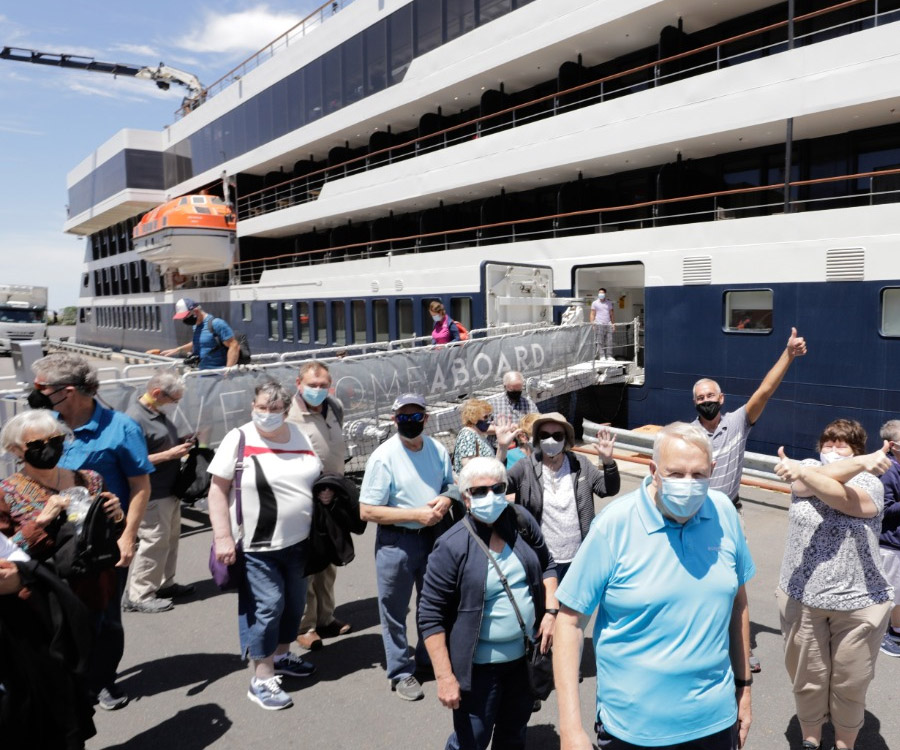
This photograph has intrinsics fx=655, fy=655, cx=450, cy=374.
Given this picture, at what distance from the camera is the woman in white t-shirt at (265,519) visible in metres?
3.81

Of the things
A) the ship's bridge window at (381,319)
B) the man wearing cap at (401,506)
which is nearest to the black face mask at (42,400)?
the man wearing cap at (401,506)

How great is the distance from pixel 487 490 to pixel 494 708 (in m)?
0.94

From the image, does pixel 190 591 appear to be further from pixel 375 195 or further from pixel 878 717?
pixel 375 195

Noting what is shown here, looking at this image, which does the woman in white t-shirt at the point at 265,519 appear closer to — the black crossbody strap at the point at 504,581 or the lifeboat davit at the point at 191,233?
the black crossbody strap at the point at 504,581

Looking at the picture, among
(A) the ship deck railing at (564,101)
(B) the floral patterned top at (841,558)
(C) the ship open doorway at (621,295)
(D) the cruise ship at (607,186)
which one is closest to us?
(B) the floral patterned top at (841,558)

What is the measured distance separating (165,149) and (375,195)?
20046 millimetres

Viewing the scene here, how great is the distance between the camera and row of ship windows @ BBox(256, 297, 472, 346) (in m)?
17.1

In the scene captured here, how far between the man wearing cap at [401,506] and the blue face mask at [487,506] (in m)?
1.00

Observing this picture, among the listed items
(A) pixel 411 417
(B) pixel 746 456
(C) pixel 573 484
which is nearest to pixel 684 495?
(C) pixel 573 484

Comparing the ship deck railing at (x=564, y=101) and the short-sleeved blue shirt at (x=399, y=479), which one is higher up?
the ship deck railing at (x=564, y=101)

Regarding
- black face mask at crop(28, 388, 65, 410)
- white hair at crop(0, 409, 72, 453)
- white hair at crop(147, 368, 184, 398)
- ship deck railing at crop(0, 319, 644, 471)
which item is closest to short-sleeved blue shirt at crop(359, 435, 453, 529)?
white hair at crop(0, 409, 72, 453)

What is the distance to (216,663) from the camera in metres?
4.48

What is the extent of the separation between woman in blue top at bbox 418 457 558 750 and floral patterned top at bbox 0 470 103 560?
65.6 inches

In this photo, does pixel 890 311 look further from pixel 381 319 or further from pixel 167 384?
pixel 381 319
